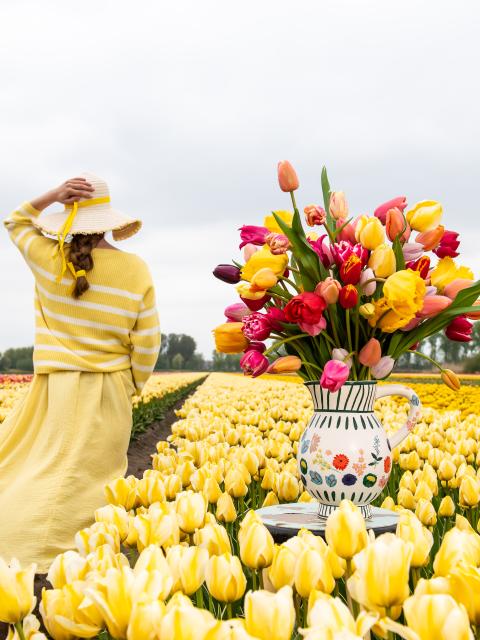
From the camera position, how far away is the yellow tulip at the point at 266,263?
7.88 feet

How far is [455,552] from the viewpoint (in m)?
1.37

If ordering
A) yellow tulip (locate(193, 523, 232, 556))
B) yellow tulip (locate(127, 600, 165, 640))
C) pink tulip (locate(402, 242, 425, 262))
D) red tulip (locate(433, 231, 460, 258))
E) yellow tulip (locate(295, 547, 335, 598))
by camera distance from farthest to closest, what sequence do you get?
red tulip (locate(433, 231, 460, 258)) → pink tulip (locate(402, 242, 425, 262)) → yellow tulip (locate(193, 523, 232, 556)) → yellow tulip (locate(295, 547, 335, 598)) → yellow tulip (locate(127, 600, 165, 640))

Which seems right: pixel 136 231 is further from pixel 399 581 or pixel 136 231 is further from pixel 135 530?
pixel 399 581

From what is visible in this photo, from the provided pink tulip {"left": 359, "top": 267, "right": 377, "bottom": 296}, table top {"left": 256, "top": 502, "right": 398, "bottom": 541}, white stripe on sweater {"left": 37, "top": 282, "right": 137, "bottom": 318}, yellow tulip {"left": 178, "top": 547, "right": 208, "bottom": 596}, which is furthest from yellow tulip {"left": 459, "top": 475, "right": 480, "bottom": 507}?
white stripe on sweater {"left": 37, "top": 282, "right": 137, "bottom": 318}

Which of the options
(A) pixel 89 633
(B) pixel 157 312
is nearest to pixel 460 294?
(A) pixel 89 633

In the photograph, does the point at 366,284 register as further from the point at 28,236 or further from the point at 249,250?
the point at 28,236

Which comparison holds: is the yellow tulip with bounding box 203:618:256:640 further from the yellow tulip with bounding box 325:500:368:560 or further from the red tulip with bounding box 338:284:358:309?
A: the red tulip with bounding box 338:284:358:309

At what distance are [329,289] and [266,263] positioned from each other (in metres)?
0.24

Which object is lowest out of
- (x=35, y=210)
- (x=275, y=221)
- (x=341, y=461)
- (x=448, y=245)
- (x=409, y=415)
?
(x=341, y=461)

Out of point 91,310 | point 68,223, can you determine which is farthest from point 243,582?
point 68,223

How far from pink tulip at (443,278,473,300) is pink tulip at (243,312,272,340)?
64 cm

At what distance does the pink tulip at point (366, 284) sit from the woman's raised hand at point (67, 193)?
84.2 inches

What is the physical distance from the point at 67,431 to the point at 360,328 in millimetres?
2069

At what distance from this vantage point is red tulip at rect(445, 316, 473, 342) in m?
2.61
